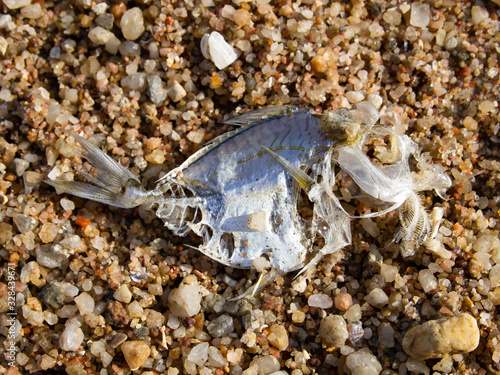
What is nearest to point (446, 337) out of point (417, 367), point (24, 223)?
point (417, 367)

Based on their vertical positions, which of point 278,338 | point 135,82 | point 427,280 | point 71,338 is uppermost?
point 135,82

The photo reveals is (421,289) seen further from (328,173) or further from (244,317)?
(244,317)

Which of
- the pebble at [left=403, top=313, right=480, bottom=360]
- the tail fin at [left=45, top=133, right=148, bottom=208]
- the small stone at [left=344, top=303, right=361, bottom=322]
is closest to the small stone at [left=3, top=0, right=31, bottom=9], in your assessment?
the tail fin at [left=45, top=133, right=148, bottom=208]

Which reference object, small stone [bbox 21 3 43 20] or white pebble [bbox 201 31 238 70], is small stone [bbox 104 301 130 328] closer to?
white pebble [bbox 201 31 238 70]

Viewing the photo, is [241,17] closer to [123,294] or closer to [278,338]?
[123,294]

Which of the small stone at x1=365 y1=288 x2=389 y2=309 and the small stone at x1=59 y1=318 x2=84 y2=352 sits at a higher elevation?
the small stone at x1=365 y1=288 x2=389 y2=309

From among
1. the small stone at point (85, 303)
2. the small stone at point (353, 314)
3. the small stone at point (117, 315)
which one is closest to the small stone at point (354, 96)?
the small stone at point (353, 314)

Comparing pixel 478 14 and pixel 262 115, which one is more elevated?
pixel 478 14
